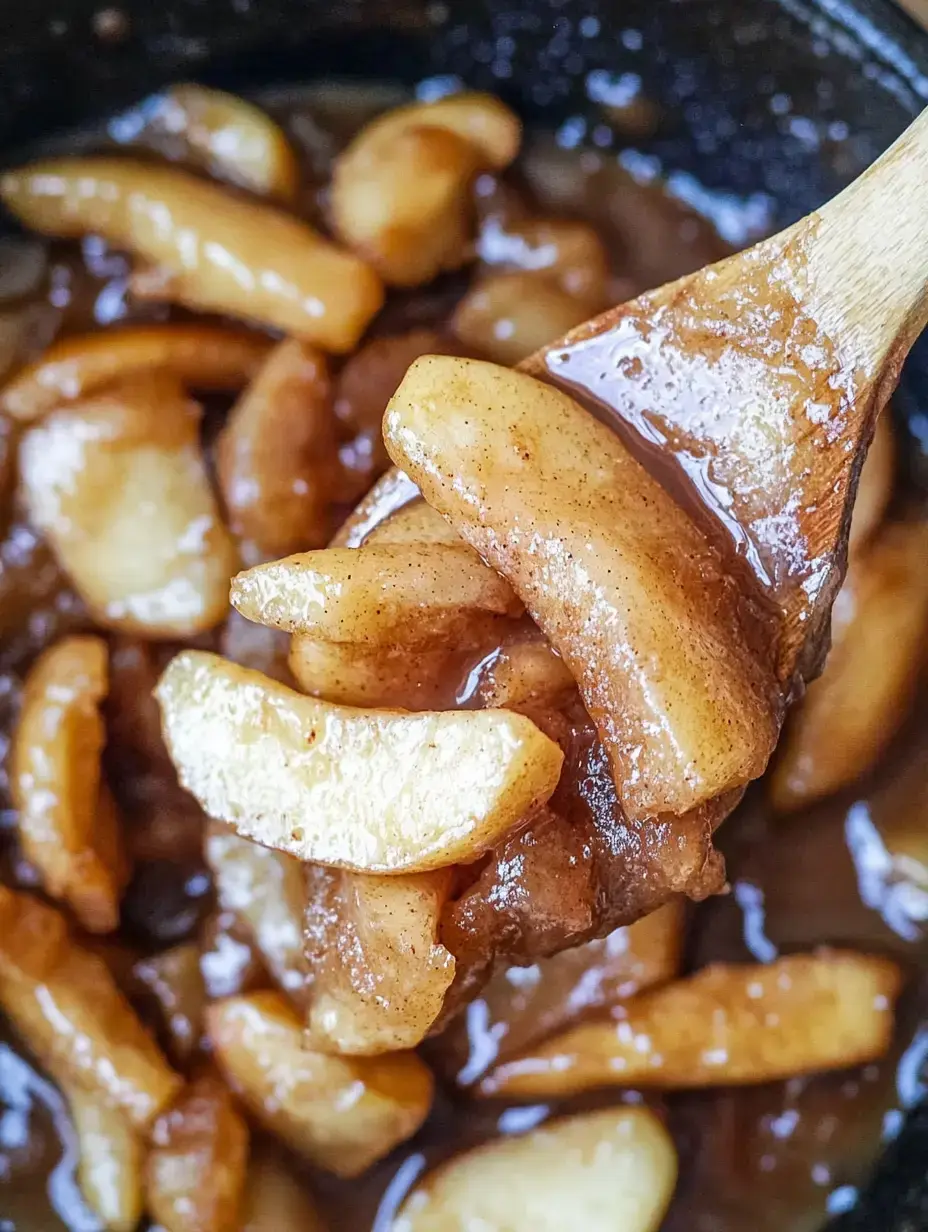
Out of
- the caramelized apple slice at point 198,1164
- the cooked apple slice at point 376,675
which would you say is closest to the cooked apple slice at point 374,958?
the cooked apple slice at point 376,675

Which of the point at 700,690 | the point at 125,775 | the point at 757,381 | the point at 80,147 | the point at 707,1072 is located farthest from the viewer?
the point at 80,147

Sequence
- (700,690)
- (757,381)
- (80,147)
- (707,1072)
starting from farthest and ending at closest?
(80,147) < (707,1072) < (757,381) < (700,690)

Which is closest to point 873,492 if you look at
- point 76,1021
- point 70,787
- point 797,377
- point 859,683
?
point 859,683

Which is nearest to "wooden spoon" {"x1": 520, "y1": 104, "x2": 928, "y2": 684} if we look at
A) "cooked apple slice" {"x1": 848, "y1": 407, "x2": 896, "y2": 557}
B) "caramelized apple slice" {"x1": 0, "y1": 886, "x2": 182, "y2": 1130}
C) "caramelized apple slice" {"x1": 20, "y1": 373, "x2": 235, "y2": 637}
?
"cooked apple slice" {"x1": 848, "y1": 407, "x2": 896, "y2": 557}

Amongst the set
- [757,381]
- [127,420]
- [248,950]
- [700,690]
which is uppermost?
[757,381]

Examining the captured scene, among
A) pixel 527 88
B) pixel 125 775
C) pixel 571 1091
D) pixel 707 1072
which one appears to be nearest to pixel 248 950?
pixel 125 775

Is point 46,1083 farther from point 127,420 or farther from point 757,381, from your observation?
point 757,381

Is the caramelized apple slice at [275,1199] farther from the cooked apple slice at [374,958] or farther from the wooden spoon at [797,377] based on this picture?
the wooden spoon at [797,377]
